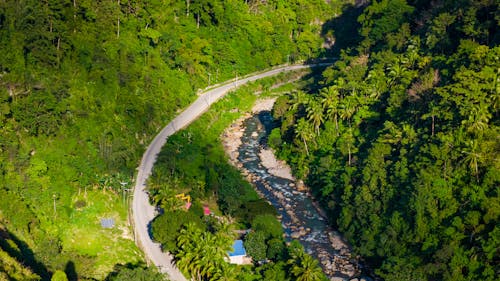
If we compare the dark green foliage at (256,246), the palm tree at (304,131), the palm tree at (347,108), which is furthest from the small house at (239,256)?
the palm tree at (347,108)

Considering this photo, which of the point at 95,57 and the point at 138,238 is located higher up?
the point at 95,57

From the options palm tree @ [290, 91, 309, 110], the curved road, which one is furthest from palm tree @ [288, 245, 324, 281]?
palm tree @ [290, 91, 309, 110]

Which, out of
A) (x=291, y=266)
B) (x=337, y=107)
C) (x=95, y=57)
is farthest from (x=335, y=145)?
(x=95, y=57)

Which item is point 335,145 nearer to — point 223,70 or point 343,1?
point 223,70

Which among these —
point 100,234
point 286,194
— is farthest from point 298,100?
point 100,234

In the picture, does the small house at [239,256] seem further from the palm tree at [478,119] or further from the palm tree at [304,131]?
the palm tree at [478,119]

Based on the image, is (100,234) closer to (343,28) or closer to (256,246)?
(256,246)
